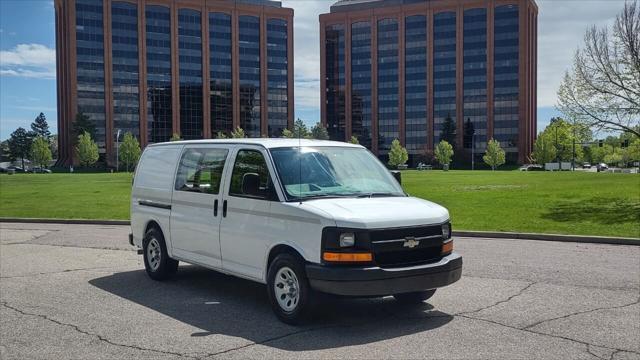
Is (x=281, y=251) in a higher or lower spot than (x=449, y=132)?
lower

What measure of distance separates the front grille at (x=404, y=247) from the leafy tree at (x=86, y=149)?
11196 cm

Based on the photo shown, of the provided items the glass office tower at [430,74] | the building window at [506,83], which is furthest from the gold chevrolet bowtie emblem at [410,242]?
the building window at [506,83]

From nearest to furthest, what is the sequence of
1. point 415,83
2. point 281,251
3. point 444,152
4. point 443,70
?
point 281,251 < point 444,152 < point 443,70 < point 415,83

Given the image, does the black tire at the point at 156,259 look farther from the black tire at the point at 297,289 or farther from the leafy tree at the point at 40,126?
the leafy tree at the point at 40,126

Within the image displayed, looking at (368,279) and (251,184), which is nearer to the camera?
(368,279)

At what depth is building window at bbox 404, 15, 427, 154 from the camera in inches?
5443

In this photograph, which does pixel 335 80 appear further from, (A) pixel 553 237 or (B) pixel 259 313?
(B) pixel 259 313

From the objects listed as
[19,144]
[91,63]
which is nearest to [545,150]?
[91,63]

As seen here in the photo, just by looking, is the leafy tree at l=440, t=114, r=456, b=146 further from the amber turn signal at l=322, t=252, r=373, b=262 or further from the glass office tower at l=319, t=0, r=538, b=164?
the amber turn signal at l=322, t=252, r=373, b=262

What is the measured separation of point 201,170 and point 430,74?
133927mm

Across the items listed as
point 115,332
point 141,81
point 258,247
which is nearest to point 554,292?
point 258,247

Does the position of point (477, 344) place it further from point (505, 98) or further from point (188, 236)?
point (505, 98)

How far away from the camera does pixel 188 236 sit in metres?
8.11

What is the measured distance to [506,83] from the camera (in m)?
131
